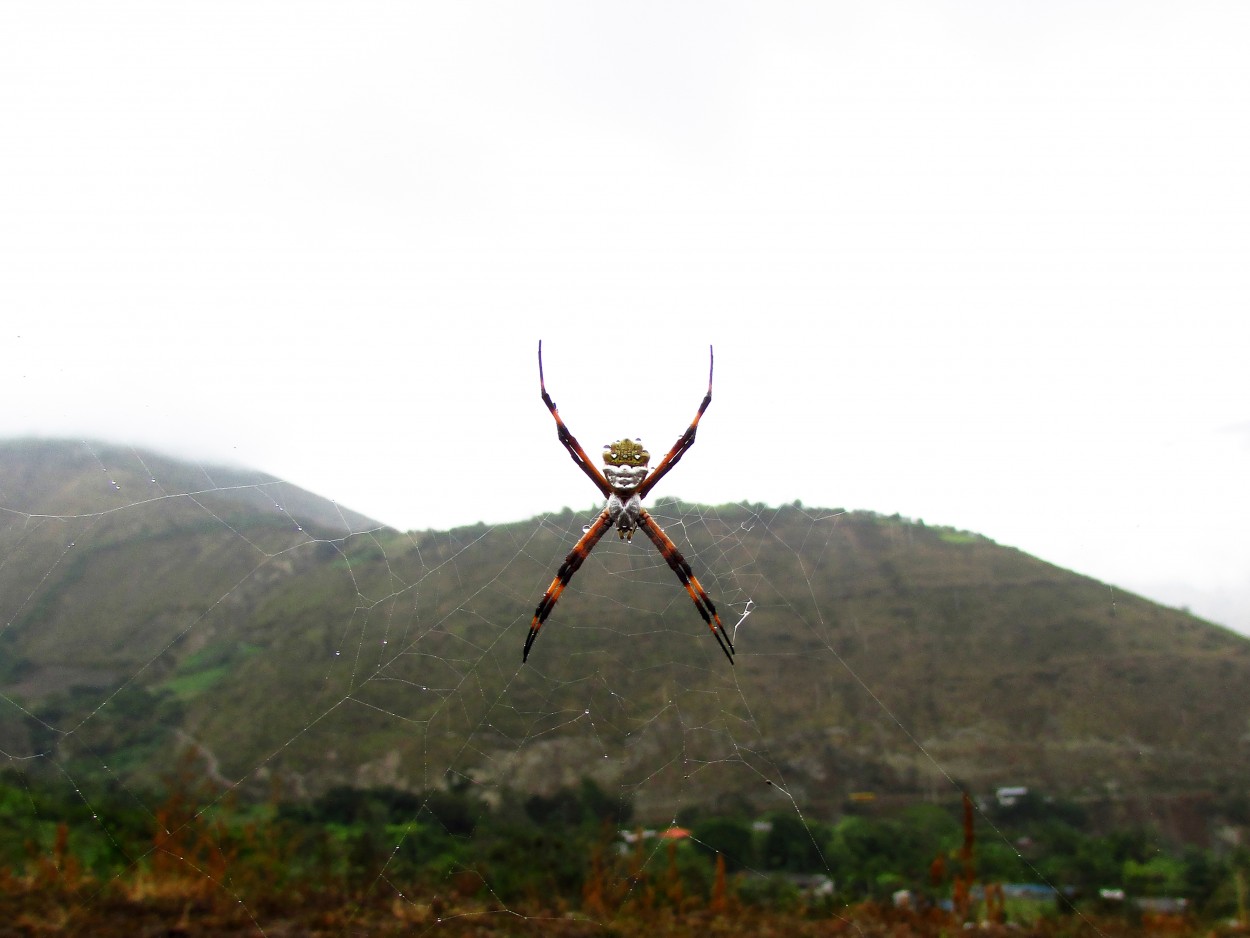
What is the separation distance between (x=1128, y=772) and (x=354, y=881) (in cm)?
2061

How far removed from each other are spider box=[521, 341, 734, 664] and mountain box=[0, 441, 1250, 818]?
1.17 metres

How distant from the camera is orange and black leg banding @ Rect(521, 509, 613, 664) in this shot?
18.6ft

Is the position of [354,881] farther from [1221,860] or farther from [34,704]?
[1221,860]

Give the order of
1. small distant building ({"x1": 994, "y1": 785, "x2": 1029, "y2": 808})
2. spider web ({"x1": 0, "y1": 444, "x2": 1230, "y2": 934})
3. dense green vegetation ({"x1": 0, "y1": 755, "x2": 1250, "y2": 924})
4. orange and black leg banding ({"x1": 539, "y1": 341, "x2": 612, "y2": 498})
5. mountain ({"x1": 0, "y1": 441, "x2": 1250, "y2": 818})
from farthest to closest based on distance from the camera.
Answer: small distant building ({"x1": 994, "y1": 785, "x2": 1029, "y2": 808}), dense green vegetation ({"x1": 0, "y1": 755, "x2": 1250, "y2": 924}), mountain ({"x1": 0, "y1": 441, "x2": 1250, "y2": 818}), spider web ({"x1": 0, "y1": 444, "x2": 1230, "y2": 934}), orange and black leg banding ({"x1": 539, "y1": 341, "x2": 612, "y2": 498})

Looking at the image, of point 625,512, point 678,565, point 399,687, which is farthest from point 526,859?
point 625,512

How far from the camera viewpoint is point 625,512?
6098mm

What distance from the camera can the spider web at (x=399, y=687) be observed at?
8.55 meters

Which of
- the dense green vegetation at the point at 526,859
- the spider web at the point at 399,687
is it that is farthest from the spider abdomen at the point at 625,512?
the dense green vegetation at the point at 526,859

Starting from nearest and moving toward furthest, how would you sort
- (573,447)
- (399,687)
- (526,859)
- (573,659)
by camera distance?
(573,447), (526,859), (399,687), (573,659)

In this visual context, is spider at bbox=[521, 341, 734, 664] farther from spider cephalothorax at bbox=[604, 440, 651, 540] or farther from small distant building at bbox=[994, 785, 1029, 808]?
small distant building at bbox=[994, 785, 1029, 808]

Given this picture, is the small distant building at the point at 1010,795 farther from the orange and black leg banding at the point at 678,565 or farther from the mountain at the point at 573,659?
the orange and black leg banding at the point at 678,565

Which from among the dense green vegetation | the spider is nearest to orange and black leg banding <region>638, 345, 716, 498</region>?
the spider

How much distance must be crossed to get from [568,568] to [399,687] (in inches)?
392

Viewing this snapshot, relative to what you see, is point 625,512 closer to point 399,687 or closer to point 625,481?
point 625,481
